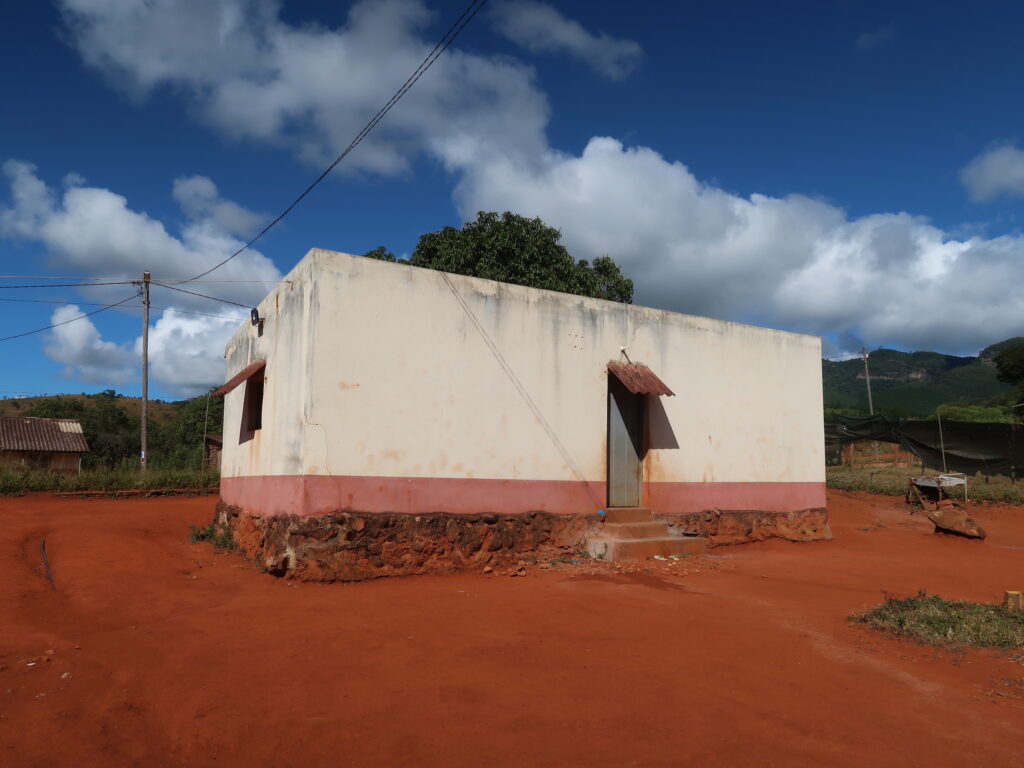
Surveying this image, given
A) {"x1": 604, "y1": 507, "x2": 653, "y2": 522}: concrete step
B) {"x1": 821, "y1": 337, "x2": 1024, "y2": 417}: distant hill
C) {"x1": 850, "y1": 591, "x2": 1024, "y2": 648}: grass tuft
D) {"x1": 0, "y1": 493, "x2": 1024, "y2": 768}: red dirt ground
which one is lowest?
{"x1": 0, "y1": 493, "x2": 1024, "y2": 768}: red dirt ground

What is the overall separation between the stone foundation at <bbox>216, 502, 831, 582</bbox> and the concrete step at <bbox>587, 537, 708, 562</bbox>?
25 cm

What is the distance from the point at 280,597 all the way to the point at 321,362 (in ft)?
8.73

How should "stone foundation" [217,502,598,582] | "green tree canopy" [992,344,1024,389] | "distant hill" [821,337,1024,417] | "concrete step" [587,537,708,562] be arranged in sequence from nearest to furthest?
"stone foundation" [217,502,598,582], "concrete step" [587,537,708,562], "green tree canopy" [992,344,1024,389], "distant hill" [821,337,1024,417]

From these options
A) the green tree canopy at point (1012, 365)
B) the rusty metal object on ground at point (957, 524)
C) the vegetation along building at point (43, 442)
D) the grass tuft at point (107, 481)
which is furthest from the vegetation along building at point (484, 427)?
the green tree canopy at point (1012, 365)

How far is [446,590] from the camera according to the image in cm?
768

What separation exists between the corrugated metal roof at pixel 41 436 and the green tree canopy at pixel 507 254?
2083 centimetres

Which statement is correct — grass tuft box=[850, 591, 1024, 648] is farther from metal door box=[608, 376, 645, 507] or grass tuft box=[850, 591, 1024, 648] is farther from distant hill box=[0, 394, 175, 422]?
distant hill box=[0, 394, 175, 422]

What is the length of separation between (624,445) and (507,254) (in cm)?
907

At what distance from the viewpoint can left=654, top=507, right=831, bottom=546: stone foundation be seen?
10.9 m

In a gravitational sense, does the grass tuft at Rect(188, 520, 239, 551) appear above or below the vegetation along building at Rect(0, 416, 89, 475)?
below

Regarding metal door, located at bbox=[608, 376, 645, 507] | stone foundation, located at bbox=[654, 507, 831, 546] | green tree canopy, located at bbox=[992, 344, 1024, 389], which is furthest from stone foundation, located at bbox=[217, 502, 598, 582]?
green tree canopy, located at bbox=[992, 344, 1024, 389]

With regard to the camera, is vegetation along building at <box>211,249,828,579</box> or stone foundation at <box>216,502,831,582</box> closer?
stone foundation at <box>216,502,831,582</box>

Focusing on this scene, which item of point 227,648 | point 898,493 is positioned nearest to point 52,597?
point 227,648

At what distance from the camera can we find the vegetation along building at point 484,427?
8.14 metres
